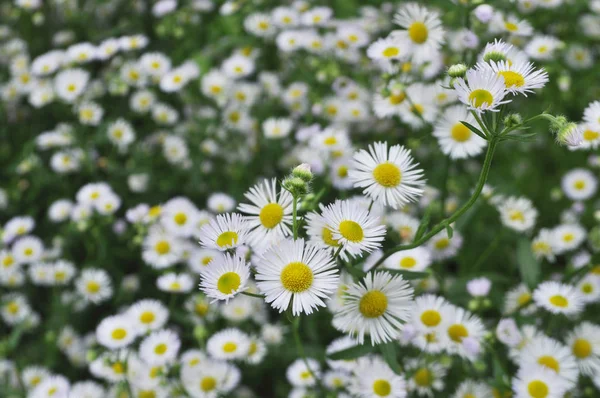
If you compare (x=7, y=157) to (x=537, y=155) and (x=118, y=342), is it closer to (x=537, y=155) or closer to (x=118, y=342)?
(x=118, y=342)

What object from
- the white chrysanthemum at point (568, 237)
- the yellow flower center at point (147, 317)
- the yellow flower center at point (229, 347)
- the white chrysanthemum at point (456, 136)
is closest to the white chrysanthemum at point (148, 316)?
the yellow flower center at point (147, 317)

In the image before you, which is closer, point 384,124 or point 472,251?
point 472,251

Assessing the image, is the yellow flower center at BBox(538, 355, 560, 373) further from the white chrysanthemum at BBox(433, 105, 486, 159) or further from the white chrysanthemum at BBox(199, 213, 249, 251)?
the white chrysanthemum at BBox(199, 213, 249, 251)

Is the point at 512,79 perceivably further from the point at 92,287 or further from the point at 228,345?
the point at 92,287

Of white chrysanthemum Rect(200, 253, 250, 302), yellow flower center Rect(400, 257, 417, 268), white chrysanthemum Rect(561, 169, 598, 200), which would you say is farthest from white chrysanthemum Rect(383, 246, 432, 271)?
white chrysanthemum Rect(561, 169, 598, 200)

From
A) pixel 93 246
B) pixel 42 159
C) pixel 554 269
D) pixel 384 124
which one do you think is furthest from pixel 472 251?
pixel 42 159

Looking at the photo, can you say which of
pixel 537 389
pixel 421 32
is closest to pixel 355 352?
pixel 537 389

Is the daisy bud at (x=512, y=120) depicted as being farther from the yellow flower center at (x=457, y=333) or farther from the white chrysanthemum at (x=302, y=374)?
the white chrysanthemum at (x=302, y=374)
